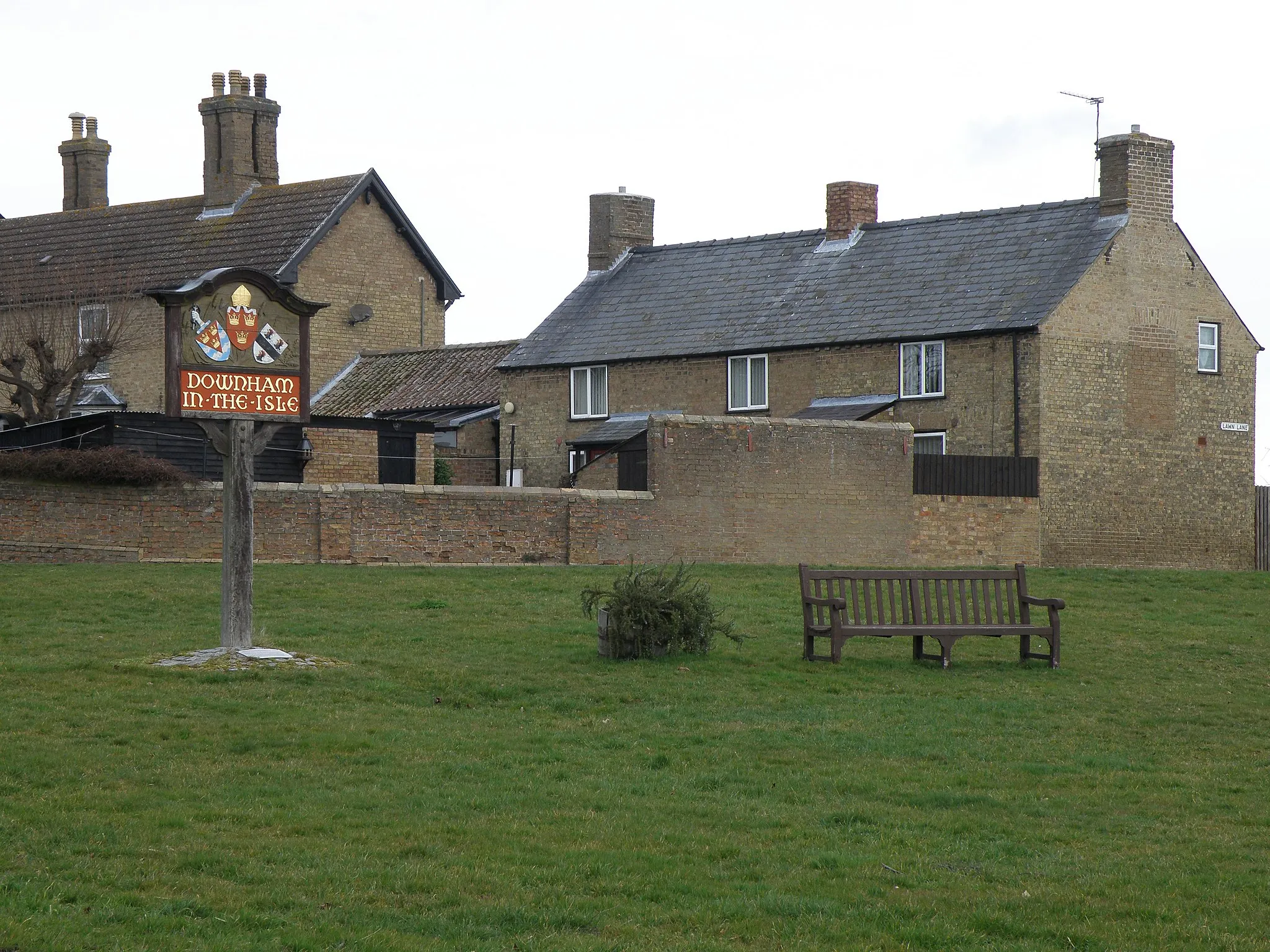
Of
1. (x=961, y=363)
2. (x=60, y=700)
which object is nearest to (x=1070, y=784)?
(x=60, y=700)

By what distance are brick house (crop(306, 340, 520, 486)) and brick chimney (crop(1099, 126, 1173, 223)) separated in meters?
16.6

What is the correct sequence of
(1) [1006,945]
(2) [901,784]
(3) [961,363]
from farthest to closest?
(3) [961,363] → (2) [901,784] → (1) [1006,945]

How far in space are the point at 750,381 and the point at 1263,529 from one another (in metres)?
12.3

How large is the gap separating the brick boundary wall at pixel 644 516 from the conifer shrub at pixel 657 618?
11849 millimetres

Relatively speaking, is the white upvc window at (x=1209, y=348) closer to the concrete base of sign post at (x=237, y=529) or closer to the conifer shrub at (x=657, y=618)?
the conifer shrub at (x=657, y=618)

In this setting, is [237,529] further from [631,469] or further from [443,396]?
[443,396]

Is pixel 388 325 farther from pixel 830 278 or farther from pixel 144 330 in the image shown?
pixel 830 278

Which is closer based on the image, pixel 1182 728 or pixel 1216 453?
pixel 1182 728

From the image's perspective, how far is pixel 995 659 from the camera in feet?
59.6

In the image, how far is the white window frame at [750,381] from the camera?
39.6m

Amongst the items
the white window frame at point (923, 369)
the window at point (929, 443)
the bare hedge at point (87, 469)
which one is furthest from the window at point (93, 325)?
the window at point (929, 443)

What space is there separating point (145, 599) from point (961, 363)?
67.2 feet

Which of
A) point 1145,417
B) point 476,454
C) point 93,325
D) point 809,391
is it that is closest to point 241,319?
point 809,391

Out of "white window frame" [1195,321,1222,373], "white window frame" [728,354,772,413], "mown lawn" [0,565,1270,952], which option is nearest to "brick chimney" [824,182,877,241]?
"white window frame" [728,354,772,413]
